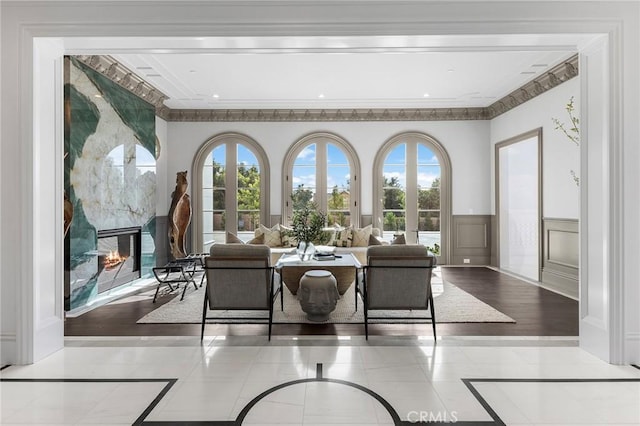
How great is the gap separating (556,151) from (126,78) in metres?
6.91

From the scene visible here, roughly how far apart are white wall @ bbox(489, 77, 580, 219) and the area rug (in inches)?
84.2

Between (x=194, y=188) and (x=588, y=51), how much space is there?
7233 mm

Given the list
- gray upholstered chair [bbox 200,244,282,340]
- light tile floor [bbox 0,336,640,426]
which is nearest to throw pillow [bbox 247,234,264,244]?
gray upholstered chair [bbox 200,244,282,340]

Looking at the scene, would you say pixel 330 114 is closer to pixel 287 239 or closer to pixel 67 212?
pixel 287 239

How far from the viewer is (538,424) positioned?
7.30 ft

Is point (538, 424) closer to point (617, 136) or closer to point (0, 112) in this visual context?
point (617, 136)

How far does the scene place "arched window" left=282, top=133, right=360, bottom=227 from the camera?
8.27m

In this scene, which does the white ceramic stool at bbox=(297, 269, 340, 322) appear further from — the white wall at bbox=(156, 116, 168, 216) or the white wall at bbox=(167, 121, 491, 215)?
the white wall at bbox=(156, 116, 168, 216)

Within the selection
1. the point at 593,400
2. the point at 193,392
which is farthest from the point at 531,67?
the point at 193,392

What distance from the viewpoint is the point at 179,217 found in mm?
7523

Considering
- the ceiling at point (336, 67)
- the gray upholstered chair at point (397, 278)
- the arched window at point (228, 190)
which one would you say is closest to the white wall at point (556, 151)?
the ceiling at point (336, 67)

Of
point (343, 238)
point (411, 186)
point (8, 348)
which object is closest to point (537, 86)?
point (411, 186)

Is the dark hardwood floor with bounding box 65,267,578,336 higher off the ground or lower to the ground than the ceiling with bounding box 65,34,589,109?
lower

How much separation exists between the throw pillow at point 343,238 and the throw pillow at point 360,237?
0.09 m
